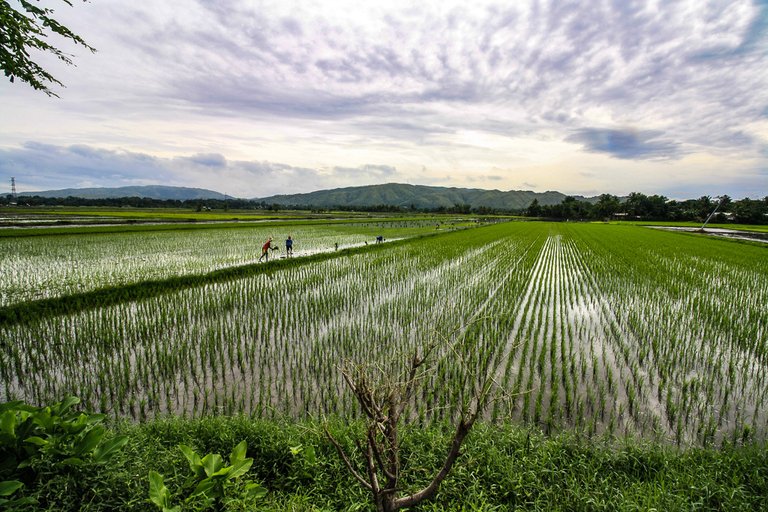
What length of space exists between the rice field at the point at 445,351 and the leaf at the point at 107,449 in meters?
1.79

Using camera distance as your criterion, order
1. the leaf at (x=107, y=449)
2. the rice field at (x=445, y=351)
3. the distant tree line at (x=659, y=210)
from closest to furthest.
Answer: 1. the leaf at (x=107, y=449)
2. the rice field at (x=445, y=351)
3. the distant tree line at (x=659, y=210)

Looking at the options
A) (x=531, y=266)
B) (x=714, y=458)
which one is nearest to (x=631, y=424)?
(x=714, y=458)

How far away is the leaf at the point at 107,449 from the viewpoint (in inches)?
104

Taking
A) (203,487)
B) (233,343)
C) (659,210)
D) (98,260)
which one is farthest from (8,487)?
(659,210)

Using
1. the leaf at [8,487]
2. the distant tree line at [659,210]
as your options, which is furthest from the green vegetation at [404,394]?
the distant tree line at [659,210]

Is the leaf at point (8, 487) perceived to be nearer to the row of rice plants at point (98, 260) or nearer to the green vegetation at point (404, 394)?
the green vegetation at point (404, 394)

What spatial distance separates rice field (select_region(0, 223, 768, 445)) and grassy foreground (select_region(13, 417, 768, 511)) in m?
0.53

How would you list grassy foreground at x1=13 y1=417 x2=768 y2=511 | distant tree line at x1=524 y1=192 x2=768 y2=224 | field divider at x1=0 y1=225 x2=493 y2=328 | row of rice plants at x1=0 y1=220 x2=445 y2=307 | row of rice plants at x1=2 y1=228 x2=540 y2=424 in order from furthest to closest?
distant tree line at x1=524 y1=192 x2=768 y2=224
row of rice plants at x1=0 y1=220 x2=445 y2=307
field divider at x1=0 y1=225 x2=493 y2=328
row of rice plants at x1=2 y1=228 x2=540 y2=424
grassy foreground at x1=13 y1=417 x2=768 y2=511

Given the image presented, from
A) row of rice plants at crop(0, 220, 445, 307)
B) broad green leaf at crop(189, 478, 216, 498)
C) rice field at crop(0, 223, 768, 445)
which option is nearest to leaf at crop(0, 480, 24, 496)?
broad green leaf at crop(189, 478, 216, 498)

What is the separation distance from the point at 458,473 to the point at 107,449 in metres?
2.96

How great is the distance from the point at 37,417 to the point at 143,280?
10236 mm

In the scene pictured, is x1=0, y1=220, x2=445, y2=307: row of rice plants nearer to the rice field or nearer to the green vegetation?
the green vegetation

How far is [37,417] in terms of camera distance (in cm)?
265

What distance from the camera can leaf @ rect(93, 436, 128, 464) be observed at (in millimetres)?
2635
